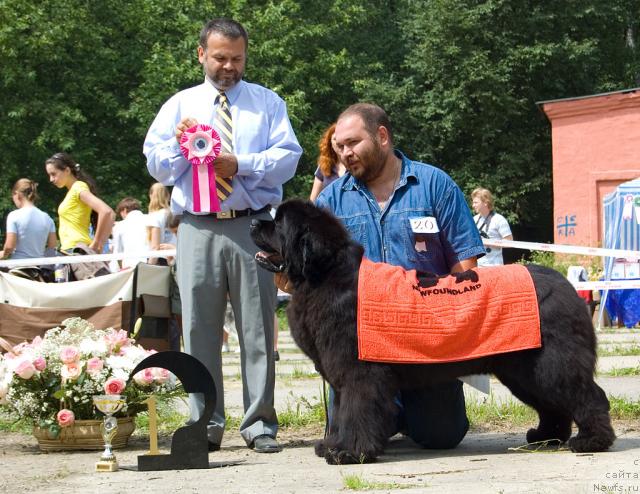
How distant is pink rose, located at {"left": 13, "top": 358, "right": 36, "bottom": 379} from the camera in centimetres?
534

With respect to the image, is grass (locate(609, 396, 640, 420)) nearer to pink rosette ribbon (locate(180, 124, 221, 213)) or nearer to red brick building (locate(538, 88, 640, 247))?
pink rosette ribbon (locate(180, 124, 221, 213))

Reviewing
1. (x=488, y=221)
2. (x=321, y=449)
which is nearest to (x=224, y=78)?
(x=321, y=449)

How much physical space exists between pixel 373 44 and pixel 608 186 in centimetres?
1274

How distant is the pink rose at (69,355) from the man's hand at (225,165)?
122 cm

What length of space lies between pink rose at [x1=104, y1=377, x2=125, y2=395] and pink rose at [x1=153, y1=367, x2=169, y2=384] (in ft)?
0.68

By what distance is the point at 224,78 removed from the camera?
5.36 meters

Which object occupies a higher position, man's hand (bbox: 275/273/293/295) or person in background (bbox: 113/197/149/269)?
person in background (bbox: 113/197/149/269)

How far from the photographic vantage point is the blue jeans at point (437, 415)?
526 centimetres

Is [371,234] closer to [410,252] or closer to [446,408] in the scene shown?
[410,252]

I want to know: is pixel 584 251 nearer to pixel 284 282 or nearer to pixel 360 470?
pixel 284 282

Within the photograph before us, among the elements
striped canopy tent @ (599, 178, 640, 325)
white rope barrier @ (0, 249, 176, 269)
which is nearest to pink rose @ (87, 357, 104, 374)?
white rope barrier @ (0, 249, 176, 269)

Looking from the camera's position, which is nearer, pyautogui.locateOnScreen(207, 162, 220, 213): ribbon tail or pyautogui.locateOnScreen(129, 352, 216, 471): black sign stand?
pyautogui.locateOnScreen(129, 352, 216, 471): black sign stand

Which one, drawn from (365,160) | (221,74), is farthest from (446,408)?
(221,74)

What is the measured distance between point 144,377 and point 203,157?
1.23 metres
